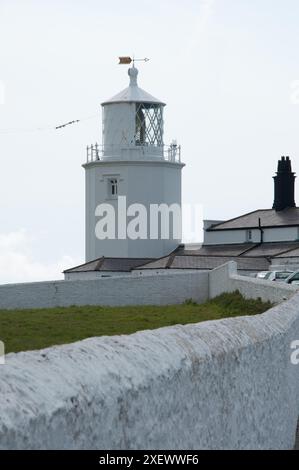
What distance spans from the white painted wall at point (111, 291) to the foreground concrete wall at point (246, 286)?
2.59 feet

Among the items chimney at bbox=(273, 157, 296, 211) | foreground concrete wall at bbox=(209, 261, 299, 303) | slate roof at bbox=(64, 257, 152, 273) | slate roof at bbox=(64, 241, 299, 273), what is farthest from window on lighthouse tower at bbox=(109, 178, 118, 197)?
foreground concrete wall at bbox=(209, 261, 299, 303)

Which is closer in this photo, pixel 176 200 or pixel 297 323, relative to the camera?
pixel 297 323

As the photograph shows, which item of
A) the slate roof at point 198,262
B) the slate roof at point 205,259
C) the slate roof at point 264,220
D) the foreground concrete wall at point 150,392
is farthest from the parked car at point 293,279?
the slate roof at point 264,220

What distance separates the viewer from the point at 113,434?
845cm

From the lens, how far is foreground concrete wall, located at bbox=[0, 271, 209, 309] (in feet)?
144

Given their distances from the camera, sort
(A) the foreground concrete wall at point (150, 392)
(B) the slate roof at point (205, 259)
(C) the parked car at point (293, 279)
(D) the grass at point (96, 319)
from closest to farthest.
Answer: (A) the foreground concrete wall at point (150, 392), (D) the grass at point (96, 319), (C) the parked car at point (293, 279), (B) the slate roof at point (205, 259)

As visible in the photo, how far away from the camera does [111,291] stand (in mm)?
47844

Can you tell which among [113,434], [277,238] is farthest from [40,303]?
[277,238]

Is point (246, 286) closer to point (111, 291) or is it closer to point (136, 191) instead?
Answer: point (111, 291)

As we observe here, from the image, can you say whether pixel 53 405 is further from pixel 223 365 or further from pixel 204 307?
pixel 204 307

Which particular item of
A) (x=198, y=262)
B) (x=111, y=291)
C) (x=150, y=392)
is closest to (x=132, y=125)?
(x=198, y=262)

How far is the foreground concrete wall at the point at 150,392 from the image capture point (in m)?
7.65

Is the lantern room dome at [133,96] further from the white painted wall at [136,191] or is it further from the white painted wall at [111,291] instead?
the white painted wall at [111,291]

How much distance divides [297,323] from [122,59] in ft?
249
